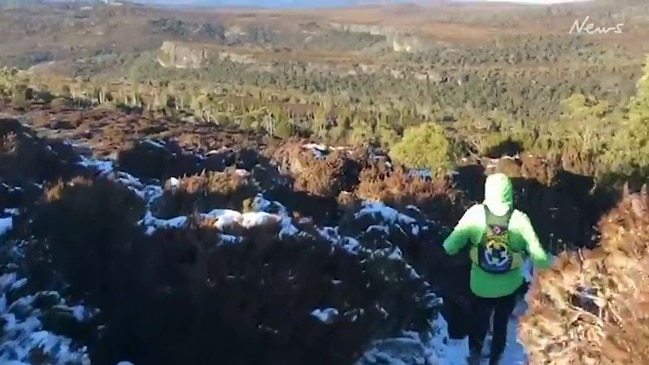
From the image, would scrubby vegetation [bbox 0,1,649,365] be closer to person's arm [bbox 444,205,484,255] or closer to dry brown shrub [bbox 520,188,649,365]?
dry brown shrub [bbox 520,188,649,365]

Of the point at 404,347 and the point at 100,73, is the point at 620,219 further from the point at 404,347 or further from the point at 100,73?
the point at 100,73

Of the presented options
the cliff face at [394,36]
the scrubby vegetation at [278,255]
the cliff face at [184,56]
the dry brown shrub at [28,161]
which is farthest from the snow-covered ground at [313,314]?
the cliff face at [394,36]

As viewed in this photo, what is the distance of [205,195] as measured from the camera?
7.50 meters

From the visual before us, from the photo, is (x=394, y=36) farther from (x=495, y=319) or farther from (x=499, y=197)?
(x=499, y=197)

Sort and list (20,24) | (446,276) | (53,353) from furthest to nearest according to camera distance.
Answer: (20,24)
(446,276)
(53,353)

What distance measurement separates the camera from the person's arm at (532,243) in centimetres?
529

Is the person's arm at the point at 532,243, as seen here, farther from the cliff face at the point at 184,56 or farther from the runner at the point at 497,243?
the cliff face at the point at 184,56

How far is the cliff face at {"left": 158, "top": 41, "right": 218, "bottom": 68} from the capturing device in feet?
413

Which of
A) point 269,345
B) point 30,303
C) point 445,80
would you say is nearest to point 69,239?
point 30,303

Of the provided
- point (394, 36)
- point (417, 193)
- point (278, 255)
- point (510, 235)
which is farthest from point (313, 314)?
point (394, 36)

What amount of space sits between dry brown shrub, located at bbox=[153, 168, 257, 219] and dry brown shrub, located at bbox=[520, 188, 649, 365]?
3.03 meters

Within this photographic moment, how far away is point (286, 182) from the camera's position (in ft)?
31.0

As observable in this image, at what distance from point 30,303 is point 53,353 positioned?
446 millimetres

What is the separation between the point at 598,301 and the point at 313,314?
155 centimetres
